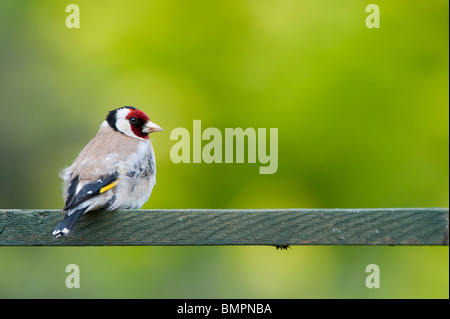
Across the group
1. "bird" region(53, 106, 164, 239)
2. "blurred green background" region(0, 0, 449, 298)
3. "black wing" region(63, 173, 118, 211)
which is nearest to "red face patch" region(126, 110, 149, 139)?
"bird" region(53, 106, 164, 239)

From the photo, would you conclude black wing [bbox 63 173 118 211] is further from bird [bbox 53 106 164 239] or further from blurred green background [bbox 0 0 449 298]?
blurred green background [bbox 0 0 449 298]

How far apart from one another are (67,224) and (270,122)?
3816 mm

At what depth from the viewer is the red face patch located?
196 inches

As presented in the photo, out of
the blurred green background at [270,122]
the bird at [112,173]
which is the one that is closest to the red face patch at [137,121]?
the bird at [112,173]

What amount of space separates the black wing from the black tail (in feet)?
0.28

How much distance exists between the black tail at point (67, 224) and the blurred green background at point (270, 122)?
3.19 m

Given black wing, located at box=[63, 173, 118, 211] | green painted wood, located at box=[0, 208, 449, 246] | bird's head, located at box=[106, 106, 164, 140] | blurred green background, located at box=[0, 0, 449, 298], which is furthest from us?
blurred green background, located at box=[0, 0, 449, 298]

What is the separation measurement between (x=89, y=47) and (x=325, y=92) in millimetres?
2477

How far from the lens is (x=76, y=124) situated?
7.56 meters

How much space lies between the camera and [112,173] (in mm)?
4156

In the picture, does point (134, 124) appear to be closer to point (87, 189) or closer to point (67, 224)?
point (87, 189)

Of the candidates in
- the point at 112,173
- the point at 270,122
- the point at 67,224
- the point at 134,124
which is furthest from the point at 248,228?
the point at 270,122

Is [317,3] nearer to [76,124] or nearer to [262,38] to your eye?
[262,38]

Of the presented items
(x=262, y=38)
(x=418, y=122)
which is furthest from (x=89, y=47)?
(x=418, y=122)
